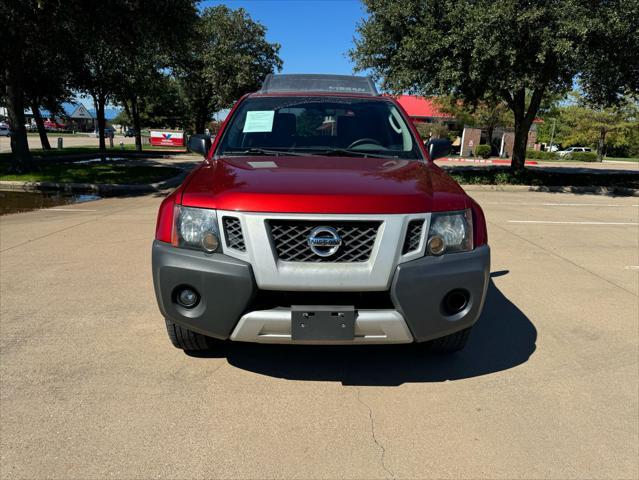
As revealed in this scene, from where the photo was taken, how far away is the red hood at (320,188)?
2.65 meters

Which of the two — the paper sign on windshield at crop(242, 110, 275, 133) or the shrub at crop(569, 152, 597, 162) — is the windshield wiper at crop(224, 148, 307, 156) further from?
the shrub at crop(569, 152, 597, 162)

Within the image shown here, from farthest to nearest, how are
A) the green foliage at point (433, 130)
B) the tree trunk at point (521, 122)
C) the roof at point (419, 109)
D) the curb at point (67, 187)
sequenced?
1. the roof at point (419, 109)
2. the green foliage at point (433, 130)
3. the tree trunk at point (521, 122)
4. the curb at point (67, 187)

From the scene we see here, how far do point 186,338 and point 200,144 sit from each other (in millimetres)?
1708

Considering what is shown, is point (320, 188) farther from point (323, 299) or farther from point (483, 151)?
point (483, 151)

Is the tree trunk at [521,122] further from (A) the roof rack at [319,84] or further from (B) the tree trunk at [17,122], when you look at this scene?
(B) the tree trunk at [17,122]

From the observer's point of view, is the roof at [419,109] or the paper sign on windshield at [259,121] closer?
the paper sign on windshield at [259,121]

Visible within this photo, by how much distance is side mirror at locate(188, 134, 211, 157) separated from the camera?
4125mm

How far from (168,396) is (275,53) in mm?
35541

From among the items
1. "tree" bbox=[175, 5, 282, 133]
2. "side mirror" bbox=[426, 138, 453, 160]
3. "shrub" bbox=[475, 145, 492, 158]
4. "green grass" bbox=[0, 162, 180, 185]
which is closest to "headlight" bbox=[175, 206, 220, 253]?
"side mirror" bbox=[426, 138, 453, 160]

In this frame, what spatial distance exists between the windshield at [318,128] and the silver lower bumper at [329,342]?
1.49 m

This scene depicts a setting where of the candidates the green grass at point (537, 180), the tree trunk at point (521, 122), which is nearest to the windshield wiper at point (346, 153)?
the green grass at point (537, 180)

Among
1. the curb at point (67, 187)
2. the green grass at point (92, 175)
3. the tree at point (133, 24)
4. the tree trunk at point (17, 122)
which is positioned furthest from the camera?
the tree trunk at point (17, 122)

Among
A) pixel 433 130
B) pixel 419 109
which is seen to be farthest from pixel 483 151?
pixel 419 109

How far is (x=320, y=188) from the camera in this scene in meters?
2.74
